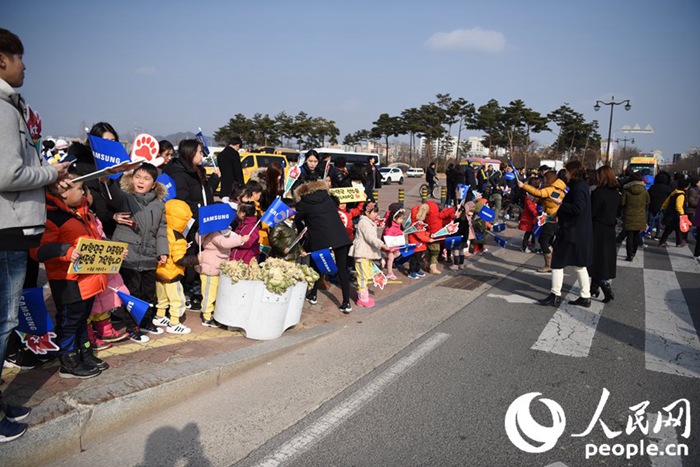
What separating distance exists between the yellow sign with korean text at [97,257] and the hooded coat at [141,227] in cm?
74

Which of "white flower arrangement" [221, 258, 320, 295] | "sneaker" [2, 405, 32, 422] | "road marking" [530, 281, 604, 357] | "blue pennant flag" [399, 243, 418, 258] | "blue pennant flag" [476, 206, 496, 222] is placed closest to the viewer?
"sneaker" [2, 405, 32, 422]

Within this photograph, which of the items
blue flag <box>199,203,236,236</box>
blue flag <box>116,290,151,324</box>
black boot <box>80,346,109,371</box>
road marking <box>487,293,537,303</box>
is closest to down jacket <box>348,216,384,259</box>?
blue flag <box>199,203,236,236</box>

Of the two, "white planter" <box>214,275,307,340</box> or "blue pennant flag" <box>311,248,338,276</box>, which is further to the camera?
"blue pennant flag" <box>311,248,338,276</box>

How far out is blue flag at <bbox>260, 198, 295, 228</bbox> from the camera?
218 inches

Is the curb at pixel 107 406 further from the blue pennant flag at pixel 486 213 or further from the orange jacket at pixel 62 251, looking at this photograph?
the blue pennant flag at pixel 486 213

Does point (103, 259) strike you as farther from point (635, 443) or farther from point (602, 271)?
point (602, 271)

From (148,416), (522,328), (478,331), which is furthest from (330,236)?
(148,416)

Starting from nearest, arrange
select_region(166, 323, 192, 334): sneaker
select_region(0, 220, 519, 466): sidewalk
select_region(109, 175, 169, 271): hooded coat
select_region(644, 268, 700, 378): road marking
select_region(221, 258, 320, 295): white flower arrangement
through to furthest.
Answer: select_region(0, 220, 519, 466): sidewalk → select_region(109, 175, 169, 271): hooded coat → select_region(644, 268, 700, 378): road marking → select_region(221, 258, 320, 295): white flower arrangement → select_region(166, 323, 192, 334): sneaker

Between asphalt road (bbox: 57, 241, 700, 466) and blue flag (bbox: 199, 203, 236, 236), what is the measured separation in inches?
60.1

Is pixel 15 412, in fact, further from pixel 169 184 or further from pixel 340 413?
pixel 169 184

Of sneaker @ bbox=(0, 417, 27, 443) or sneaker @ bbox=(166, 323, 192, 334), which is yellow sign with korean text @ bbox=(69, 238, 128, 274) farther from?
sneaker @ bbox=(166, 323, 192, 334)

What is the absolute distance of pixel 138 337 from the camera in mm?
4668

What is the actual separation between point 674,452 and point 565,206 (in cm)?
394

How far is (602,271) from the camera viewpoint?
6852 mm
